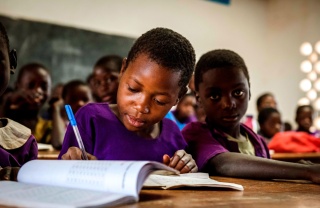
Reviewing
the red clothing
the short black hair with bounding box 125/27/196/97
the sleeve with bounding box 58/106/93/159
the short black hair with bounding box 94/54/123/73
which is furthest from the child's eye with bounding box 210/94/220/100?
the red clothing

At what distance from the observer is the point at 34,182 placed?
2.44 ft

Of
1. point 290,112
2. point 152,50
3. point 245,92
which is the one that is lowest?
point 290,112

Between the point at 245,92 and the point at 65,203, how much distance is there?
1.04 metres

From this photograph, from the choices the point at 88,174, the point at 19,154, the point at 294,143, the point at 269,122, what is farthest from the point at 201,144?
the point at 269,122

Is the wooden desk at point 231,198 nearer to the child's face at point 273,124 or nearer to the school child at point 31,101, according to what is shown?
the school child at point 31,101

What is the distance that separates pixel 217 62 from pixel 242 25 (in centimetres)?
434

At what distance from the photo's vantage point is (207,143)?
1315 mm

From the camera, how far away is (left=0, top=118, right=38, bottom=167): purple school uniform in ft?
3.23

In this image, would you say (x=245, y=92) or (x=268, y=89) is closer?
(x=245, y=92)

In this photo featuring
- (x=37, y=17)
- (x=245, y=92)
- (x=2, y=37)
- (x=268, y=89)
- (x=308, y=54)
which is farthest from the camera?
(x=268, y=89)

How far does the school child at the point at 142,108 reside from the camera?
1.06 metres

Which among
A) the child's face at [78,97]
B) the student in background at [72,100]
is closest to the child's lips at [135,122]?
the student in background at [72,100]

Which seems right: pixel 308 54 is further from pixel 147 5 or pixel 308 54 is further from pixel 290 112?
pixel 147 5

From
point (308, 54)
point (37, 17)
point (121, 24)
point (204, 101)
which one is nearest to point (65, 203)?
point (204, 101)
